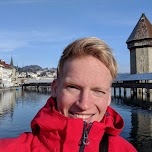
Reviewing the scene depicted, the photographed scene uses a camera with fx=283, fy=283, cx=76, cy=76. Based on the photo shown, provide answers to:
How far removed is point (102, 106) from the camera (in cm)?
148

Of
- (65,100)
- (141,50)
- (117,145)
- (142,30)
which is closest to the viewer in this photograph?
(65,100)

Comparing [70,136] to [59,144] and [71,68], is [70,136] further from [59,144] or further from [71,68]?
[71,68]

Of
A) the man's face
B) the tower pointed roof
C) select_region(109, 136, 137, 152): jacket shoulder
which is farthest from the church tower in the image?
the man's face

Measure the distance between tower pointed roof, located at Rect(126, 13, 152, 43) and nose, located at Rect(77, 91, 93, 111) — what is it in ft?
161

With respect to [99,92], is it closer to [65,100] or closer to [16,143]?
[65,100]

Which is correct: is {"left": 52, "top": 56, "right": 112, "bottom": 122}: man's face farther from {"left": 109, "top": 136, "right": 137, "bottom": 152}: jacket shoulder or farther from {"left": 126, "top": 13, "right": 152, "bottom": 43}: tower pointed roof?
{"left": 126, "top": 13, "right": 152, "bottom": 43}: tower pointed roof

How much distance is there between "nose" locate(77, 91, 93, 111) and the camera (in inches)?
54.6

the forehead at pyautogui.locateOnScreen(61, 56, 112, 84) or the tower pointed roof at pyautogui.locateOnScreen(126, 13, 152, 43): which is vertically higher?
the tower pointed roof at pyautogui.locateOnScreen(126, 13, 152, 43)

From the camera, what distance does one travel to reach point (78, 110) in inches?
55.1

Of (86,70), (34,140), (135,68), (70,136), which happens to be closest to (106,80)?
(86,70)

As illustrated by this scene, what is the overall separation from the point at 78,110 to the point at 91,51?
0.98ft

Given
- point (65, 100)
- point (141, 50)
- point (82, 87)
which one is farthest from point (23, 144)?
point (141, 50)

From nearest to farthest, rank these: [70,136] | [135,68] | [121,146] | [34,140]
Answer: [70,136]
[34,140]
[121,146]
[135,68]

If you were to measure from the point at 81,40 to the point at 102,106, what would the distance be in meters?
0.36
